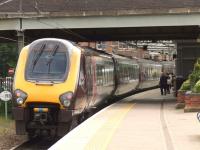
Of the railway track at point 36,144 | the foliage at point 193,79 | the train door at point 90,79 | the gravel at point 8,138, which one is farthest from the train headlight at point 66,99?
the foliage at point 193,79

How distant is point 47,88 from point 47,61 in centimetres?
143

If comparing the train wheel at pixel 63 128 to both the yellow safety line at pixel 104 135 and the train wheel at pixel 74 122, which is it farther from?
the yellow safety line at pixel 104 135

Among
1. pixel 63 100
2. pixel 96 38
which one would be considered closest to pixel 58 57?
pixel 63 100

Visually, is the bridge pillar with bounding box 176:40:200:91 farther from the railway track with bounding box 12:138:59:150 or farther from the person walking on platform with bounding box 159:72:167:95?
the railway track with bounding box 12:138:59:150

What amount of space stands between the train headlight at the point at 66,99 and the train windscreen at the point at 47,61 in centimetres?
87

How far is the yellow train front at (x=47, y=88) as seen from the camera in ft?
54.7

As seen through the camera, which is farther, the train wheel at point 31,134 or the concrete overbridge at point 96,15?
the concrete overbridge at point 96,15

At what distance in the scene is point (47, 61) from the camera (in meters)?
18.1

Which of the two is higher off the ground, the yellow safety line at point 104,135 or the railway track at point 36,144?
the yellow safety line at point 104,135

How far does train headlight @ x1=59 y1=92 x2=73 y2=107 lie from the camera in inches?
657

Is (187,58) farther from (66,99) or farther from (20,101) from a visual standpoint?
(20,101)

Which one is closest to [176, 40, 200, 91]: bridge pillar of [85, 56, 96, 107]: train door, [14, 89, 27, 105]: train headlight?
[85, 56, 96, 107]: train door

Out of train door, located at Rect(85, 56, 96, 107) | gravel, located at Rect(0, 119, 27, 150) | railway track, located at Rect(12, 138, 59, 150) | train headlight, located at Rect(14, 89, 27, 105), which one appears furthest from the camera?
train door, located at Rect(85, 56, 96, 107)

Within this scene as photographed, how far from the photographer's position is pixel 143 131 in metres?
15.4
